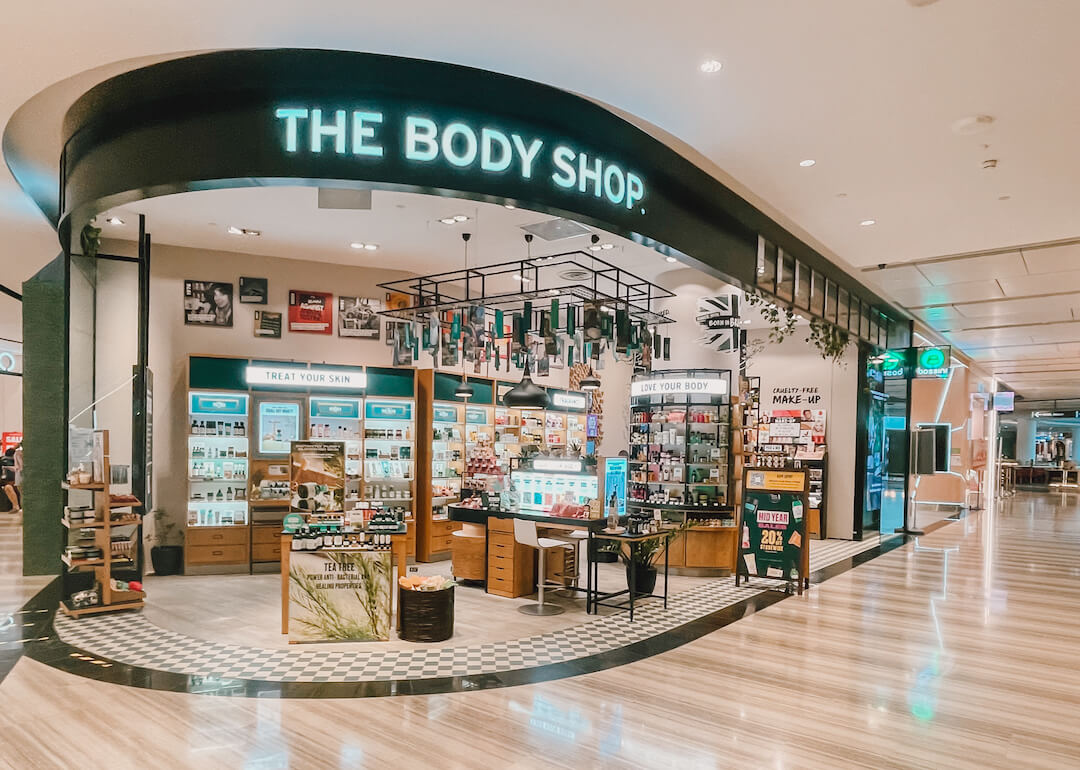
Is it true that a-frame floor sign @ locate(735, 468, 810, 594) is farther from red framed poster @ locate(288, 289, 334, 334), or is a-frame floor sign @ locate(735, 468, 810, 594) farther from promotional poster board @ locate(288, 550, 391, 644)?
red framed poster @ locate(288, 289, 334, 334)

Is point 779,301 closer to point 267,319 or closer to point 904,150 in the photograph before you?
point 904,150

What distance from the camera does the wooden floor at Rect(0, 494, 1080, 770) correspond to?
11.3 feet

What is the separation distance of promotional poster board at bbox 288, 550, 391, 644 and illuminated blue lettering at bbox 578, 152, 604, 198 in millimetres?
3141

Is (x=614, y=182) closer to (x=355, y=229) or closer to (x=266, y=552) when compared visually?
(x=355, y=229)

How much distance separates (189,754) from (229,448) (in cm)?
518

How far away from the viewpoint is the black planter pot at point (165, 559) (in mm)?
7738

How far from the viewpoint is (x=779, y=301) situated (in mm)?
7254

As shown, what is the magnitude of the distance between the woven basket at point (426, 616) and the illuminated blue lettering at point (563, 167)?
3162mm

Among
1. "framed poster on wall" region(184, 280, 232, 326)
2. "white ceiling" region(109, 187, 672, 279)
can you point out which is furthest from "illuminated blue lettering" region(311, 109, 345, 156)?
"framed poster on wall" region(184, 280, 232, 326)

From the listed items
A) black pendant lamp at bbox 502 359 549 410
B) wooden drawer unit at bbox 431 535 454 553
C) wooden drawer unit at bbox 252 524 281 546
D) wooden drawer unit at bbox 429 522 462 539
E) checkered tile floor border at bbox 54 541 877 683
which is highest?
black pendant lamp at bbox 502 359 549 410

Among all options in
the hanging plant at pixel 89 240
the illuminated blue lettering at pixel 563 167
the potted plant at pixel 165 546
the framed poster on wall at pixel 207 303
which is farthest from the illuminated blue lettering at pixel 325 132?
the potted plant at pixel 165 546

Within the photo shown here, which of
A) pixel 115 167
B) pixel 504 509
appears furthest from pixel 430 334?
pixel 115 167

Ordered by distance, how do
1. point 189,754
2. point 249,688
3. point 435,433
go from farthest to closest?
point 435,433 → point 249,688 → point 189,754

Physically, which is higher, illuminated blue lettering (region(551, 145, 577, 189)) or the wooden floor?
illuminated blue lettering (region(551, 145, 577, 189))
